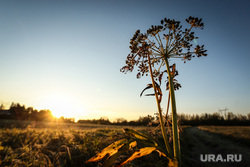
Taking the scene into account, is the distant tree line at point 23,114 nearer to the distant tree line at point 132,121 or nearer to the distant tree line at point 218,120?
the distant tree line at point 132,121

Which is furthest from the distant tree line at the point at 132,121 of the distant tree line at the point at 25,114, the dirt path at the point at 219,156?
the dirt path at the point at 219,156

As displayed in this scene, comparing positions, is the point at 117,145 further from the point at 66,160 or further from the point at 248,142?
the point at 248,142

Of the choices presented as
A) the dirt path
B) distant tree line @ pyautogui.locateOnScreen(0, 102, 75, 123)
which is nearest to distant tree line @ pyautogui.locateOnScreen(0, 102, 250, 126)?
distant tree line @ pyautogui.locateOnScreen(0, 102, 75, 123)

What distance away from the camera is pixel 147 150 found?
3.38 ft

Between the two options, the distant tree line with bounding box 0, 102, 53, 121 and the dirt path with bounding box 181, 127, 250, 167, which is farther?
the distant tree line with bounding box 0, 102, 53, 121

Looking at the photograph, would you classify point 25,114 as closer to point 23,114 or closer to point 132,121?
point 23,114

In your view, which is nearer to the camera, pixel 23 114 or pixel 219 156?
pixel 219 156

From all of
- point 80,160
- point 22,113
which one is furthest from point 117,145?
point 22,113

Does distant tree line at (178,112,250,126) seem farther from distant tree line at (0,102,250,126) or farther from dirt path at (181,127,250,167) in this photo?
dirt path at (181,127,250,167)

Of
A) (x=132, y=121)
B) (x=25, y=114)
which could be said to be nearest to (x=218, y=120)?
(x=132, y=121)

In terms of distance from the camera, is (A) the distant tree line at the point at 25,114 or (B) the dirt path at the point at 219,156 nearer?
(B) the dirt path at the point at 219,156

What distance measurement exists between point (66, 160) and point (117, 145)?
2.30 m

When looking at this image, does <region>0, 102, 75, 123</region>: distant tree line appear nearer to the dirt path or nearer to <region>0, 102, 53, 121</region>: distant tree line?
<region>0, 102, 53, 121</region>: distant tree line

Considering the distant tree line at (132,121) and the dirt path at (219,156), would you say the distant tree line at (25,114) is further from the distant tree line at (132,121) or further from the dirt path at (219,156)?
the dirt path at (219,156)
